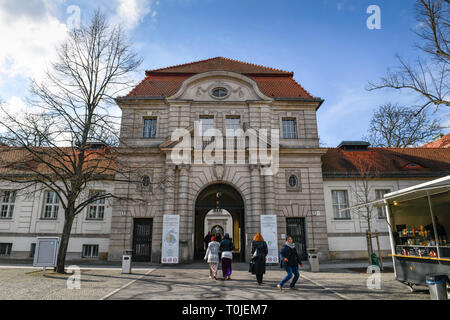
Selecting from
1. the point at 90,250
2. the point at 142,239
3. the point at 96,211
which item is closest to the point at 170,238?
the point at 142,239

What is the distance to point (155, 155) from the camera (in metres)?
19.4

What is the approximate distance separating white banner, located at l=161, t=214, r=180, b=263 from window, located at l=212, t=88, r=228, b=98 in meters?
9.51

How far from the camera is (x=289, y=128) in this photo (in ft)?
68.3

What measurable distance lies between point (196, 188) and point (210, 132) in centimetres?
413

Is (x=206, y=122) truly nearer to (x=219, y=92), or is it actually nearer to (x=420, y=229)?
(x=219, y=92)

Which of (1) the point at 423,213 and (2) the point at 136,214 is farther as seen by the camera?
(2) the point at 136,214

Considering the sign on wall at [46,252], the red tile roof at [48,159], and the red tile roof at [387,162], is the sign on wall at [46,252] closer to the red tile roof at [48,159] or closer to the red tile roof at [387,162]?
the red tile roof at [48,159]

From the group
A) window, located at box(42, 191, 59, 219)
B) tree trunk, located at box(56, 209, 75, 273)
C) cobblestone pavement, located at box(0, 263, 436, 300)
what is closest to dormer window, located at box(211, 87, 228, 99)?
tree trunk, located at box(56, 209, 75, 273)

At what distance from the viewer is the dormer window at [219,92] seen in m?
20.7

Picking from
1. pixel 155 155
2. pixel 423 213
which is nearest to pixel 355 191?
pixel 423 213

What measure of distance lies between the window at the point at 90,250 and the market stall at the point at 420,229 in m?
19.0

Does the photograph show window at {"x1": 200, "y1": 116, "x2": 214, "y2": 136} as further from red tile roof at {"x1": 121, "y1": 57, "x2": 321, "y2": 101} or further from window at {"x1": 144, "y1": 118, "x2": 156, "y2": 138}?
window at {"x1": 144, "y1": 118, "x2": 156, "y2": 138}
